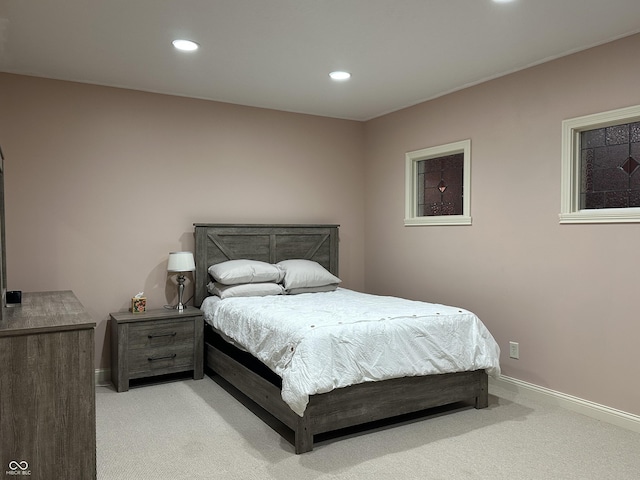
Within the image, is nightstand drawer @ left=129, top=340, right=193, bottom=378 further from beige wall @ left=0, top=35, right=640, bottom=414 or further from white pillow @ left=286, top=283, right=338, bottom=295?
white pillow @ left=286, top=283, right=338, bottom=295

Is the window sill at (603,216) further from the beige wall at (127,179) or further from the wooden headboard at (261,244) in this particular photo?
A: the beige wall at (127,179)

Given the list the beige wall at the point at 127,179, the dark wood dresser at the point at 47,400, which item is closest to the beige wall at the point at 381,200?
the beige wall at the point at 127,179

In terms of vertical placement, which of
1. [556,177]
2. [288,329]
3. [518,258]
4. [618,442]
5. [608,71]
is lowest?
[618,442]

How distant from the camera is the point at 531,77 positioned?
153 inches

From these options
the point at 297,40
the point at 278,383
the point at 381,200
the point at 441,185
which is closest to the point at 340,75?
the point at 297,40

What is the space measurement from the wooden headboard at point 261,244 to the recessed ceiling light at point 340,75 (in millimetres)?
1610

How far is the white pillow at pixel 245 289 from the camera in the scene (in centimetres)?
445

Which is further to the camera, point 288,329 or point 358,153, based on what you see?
point 358,153

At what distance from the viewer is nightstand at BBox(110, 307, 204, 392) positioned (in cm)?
410

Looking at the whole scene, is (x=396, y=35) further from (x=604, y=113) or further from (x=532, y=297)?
(x=532, y=297)

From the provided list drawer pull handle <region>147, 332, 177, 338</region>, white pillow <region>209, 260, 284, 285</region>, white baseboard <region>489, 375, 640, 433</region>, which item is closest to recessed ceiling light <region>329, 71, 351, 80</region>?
white pillow <region>209, 260, 284, 285</region>

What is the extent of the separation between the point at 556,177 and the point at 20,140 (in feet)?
13.4

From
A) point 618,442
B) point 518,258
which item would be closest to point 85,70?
point 518,258

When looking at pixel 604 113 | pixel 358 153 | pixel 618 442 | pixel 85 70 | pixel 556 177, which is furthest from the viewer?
pixel 358 153
